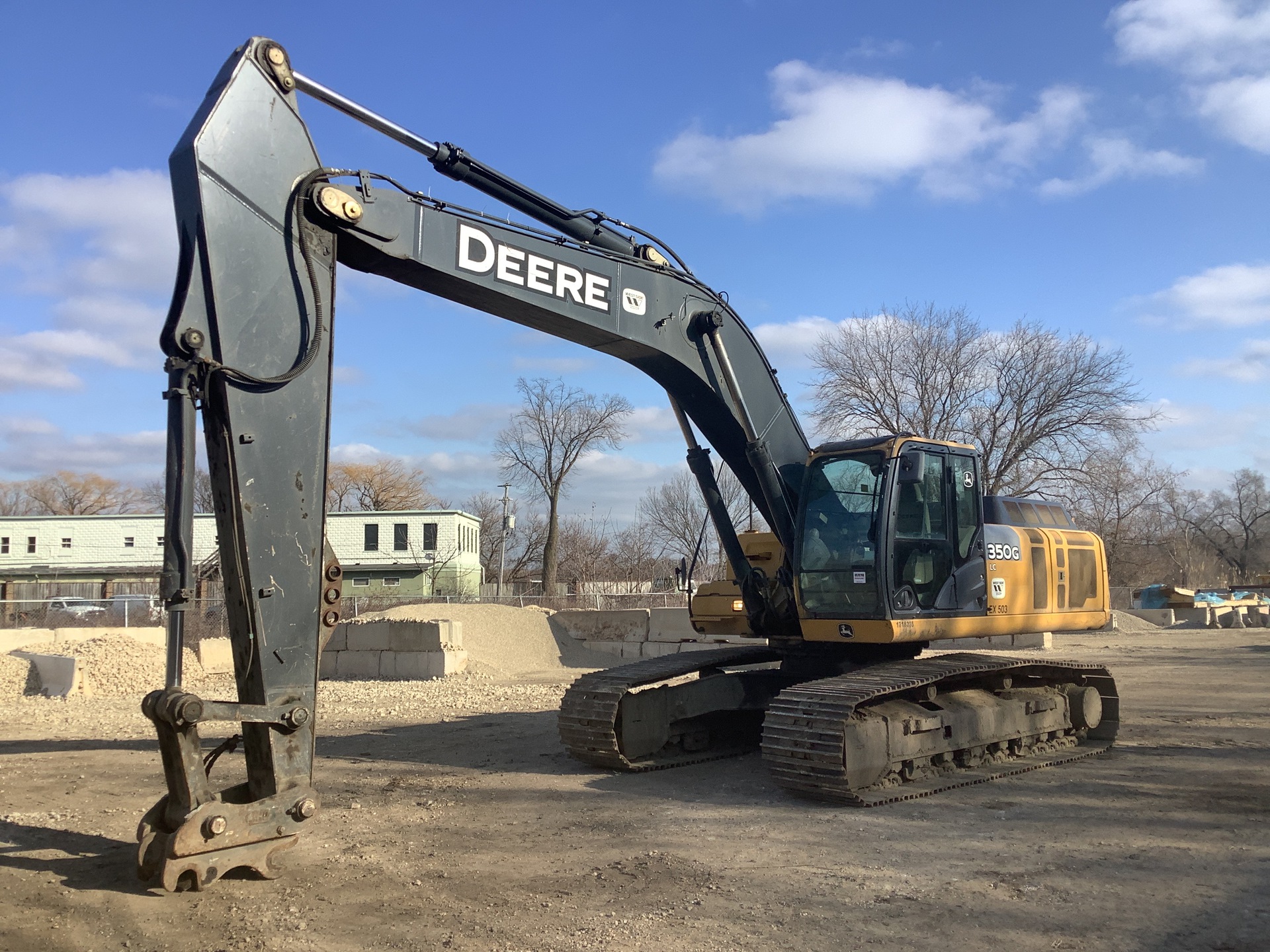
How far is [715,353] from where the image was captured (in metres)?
8.23

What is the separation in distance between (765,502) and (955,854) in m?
3.55

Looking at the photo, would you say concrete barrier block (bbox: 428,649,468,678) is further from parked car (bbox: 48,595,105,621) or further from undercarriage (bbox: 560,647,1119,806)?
parked car (bbox: 48,595,105,621)

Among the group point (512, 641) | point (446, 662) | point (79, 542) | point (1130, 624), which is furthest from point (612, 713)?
point (79, 542)

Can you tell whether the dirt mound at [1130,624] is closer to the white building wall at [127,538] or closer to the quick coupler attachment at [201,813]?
the quick coupler attachment at [201,813]

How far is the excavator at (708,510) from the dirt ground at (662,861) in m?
0.39

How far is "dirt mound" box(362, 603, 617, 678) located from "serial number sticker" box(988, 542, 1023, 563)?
1307 centimetres

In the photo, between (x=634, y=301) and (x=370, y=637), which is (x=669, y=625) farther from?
(x=634, y=301)

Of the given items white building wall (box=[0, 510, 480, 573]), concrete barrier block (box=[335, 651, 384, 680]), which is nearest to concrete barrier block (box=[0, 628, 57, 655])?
concrete barrier block (box=[335, 651, 384, 680])

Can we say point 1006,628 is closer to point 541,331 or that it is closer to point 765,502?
point 765,502

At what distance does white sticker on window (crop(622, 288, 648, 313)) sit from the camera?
24.8 feet

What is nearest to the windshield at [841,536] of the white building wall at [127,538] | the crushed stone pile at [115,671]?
the crushed stone pile at [115,671]

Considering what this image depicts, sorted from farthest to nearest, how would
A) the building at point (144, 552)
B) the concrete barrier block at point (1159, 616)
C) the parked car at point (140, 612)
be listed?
the building at point (144, 552), the concrete barrier block at point (1159, 616), the parked car at point (140, 612)

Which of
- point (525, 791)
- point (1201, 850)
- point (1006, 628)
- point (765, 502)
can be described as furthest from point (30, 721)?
point (1201, 850)

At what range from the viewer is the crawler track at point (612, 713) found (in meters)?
8.42
